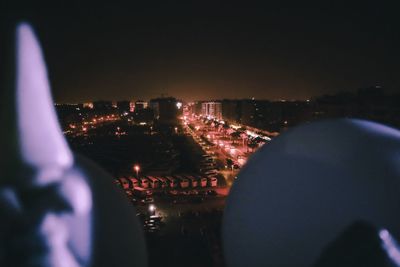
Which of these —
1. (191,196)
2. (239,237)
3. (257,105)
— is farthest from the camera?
(257,105)

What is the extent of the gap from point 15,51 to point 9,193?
1355 millimetres

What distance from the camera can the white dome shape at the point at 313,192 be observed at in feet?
11.2

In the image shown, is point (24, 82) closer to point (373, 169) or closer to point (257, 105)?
point (373, 169)

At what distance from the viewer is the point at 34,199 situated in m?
2.96

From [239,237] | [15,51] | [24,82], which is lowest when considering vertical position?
[239,237]

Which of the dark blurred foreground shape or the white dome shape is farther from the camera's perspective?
the white dome shape

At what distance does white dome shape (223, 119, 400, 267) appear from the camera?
134 inches

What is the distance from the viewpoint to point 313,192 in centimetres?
359

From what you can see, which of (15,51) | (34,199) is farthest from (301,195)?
(15,51)

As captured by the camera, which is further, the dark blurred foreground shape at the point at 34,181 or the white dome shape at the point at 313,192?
the white dome shape at the point at 313,192

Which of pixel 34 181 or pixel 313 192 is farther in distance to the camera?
pixel 313 192

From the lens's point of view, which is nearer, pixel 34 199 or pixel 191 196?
pixel 34 199

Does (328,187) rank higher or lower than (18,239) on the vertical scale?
higher

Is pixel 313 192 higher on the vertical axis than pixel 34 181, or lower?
lower
